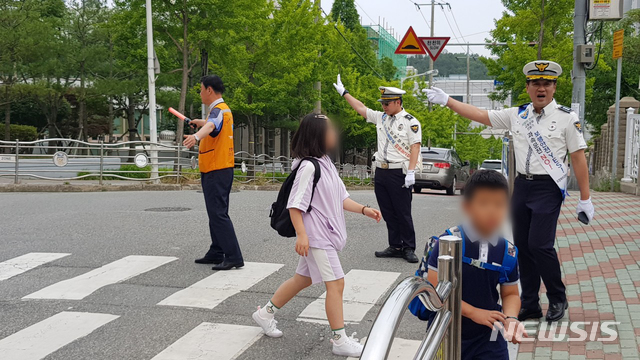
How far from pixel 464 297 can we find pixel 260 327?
2.54 metres

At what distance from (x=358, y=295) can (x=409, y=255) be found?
1623mm

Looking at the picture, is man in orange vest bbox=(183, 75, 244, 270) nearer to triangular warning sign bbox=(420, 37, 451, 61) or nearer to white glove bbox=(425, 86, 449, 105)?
white glove bbox=(425, 86, 449, 105)

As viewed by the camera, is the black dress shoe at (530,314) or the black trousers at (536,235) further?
the black dress shoe at (530,314)

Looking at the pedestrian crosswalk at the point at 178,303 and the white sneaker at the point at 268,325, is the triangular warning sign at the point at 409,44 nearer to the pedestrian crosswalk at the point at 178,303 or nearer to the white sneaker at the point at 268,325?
the pedestrian crosswalk at the point at 178,303

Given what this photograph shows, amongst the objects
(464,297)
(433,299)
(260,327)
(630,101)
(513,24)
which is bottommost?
(260,327)

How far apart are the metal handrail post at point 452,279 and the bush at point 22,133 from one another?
43505 millimetres

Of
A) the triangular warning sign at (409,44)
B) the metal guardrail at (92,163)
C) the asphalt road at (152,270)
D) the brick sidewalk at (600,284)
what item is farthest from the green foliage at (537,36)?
the brick sidewalk at (600,284)

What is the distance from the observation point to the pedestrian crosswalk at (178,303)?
4512mm

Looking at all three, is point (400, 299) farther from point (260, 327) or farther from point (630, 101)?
point (630, 101)

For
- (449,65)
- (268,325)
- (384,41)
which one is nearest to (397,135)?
(268,325)

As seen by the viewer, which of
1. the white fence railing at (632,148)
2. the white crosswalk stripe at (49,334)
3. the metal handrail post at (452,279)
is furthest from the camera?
the white fence railing at (632,148)

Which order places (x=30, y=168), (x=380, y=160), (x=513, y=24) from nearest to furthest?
1. (x=380, y=160)
2. (x=30, y=168)
3. (x=513, y=24)

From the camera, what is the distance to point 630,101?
65.0ft

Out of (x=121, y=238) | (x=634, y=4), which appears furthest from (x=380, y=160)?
(x=634, y=4)
